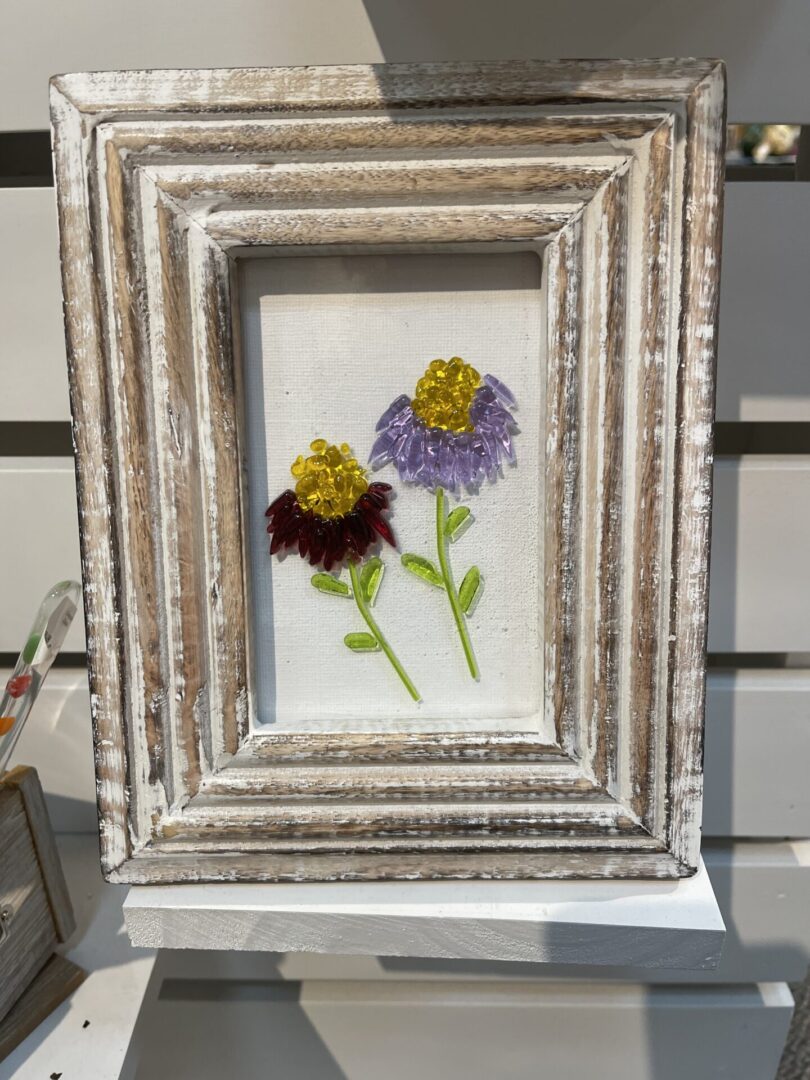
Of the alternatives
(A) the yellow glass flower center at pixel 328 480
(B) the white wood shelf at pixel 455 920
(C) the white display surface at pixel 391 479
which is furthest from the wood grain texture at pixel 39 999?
(A) the yellow glass flower center at pixel 328 480

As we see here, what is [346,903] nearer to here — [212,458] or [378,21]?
[212,458]

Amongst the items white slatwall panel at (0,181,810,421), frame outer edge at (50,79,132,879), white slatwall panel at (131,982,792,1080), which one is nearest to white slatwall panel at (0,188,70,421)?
white slatwall panel at (0,181,810,421)

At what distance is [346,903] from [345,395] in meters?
0.26

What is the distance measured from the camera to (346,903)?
0.39 metres

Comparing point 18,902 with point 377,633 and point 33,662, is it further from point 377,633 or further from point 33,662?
point 377,633

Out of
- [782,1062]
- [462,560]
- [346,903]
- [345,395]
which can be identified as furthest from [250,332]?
[782,1062]

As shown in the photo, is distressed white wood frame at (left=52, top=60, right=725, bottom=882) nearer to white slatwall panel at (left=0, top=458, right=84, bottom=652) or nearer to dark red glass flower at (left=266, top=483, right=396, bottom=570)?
dark red glass flower at (left=266, top=483, right=396, bottom=570)

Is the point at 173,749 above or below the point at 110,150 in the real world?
below

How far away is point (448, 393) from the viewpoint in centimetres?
39

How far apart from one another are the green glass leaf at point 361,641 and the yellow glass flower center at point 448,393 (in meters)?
0.12

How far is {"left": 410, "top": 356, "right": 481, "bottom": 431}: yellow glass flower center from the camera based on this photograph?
39cm

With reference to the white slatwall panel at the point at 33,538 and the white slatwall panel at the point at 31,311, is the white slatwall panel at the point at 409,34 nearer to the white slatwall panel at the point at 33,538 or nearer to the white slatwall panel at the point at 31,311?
the white slatwall panel at the point at 31,311

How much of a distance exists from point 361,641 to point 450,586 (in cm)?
6

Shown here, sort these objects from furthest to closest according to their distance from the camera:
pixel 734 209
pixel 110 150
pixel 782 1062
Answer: pixel 782 1062, pixel 734 209, pixel 110 150
